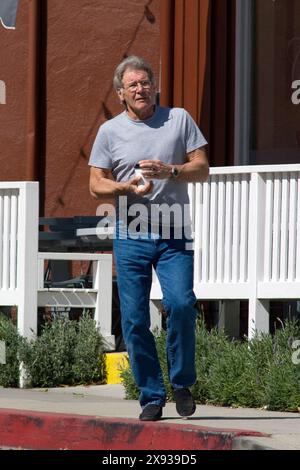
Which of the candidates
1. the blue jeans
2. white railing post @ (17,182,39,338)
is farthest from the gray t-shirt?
white railing post @ (17,182,39,338)

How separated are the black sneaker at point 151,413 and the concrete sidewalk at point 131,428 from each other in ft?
0.20

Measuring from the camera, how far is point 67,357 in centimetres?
1059

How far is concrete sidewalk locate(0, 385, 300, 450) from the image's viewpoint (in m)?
6.97

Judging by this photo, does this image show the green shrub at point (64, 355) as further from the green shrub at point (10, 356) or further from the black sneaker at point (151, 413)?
the black sneaker at point (151, 413)

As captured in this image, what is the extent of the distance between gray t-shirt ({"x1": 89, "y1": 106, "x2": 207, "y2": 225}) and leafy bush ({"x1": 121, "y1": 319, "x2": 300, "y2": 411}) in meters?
1.67

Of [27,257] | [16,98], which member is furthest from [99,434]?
[16,98]

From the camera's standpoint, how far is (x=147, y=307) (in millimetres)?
7672

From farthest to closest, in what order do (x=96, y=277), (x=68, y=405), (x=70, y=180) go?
(x=70, y=180) < (x=96, y=277) < (x=68, y=405)

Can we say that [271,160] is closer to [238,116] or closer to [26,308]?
[238,116]

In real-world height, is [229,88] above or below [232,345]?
above

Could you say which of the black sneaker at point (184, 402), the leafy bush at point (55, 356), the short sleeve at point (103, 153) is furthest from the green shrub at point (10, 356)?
the short sleeve at point (103, 153)
